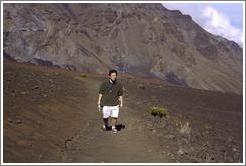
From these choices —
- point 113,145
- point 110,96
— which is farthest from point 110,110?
point 113,145

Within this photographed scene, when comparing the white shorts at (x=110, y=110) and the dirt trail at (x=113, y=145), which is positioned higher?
the white shorts at (x=110, y=110)

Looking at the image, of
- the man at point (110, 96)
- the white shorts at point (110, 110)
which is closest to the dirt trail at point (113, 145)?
the white shorts at point (110, 110)

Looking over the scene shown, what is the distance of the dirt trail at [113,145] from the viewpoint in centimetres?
1020

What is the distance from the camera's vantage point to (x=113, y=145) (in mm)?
11148

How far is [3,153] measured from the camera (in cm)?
950

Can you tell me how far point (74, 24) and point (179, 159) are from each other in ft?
209

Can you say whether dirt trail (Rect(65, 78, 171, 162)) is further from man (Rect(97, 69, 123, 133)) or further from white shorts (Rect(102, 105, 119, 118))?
man (Rect(97, 69, 123, 133))


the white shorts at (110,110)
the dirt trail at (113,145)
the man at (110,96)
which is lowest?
the dirt trail at (113,145)

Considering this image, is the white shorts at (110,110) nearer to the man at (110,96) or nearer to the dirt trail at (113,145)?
the man at (110,96)

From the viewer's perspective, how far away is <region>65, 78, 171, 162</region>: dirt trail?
1020 cm

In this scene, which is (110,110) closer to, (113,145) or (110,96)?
(110,96)

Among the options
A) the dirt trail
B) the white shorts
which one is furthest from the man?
the dirt trail

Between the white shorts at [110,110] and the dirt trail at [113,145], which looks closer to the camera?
the dirt trail at [113,145]

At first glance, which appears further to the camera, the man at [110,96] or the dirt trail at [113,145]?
the man at [110,96]
